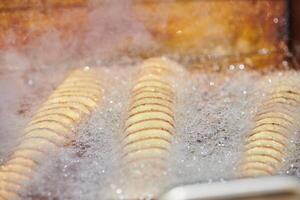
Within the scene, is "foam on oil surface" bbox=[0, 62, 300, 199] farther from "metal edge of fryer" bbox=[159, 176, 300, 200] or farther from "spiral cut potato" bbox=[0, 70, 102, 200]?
"metal edge of fryer" bbox=[159, 176, 300, 200]

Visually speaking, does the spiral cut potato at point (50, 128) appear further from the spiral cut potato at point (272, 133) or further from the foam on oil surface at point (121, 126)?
the spiral cut potato at point (272, 133)

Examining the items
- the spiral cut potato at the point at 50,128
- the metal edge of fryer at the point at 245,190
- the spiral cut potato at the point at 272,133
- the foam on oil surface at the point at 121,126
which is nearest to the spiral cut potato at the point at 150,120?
the foam on oil surface at the point at 121,126

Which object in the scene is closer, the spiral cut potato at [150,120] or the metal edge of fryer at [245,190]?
the metal edge of fryer at [245,190]

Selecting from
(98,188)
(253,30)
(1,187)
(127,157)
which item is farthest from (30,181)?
(253,30)

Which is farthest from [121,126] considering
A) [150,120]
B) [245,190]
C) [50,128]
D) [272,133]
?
[245,190]

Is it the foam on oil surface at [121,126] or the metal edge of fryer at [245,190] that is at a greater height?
the foam on oil surface at [121,126]

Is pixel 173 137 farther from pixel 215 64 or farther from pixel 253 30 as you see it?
pixel 253 30
